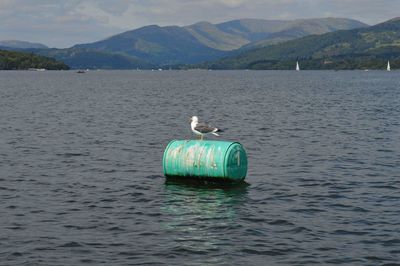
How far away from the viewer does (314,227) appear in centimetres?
2092

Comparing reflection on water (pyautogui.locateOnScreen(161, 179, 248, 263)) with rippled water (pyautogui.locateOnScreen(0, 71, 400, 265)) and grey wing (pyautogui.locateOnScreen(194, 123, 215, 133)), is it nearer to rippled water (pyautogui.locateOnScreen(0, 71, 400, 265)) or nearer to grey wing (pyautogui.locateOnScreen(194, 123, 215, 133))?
rippled water (pyautogui.locateOnScreen(0, 71, 400, 265))

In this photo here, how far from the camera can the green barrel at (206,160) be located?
2619 cm

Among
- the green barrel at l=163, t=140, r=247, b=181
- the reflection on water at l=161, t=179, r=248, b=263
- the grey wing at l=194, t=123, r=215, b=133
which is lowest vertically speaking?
the reflection on water at l=161, t=179, r=248, b=263

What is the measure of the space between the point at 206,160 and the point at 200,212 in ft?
13.3

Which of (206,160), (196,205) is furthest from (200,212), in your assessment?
(206,160)

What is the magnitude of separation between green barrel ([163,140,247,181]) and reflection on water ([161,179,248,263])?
627 millimetres

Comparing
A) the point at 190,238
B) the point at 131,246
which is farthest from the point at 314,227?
the point at 131,246

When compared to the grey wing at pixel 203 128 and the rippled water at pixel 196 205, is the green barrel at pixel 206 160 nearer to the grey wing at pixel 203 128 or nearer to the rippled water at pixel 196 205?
the rippled water at pixel 196 205

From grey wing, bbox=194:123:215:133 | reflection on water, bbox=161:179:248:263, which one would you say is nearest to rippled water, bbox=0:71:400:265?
reflection on water, bbox=161:179:248:263

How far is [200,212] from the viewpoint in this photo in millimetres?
22688

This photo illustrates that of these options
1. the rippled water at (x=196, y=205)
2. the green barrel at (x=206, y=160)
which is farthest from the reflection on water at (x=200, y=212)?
the green barrel at (x=206, y=160)

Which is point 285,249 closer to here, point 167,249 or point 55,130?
point 167,249

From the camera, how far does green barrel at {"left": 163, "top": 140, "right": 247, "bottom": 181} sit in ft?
85.9

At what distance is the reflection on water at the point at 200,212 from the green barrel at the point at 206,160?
0.63 m
